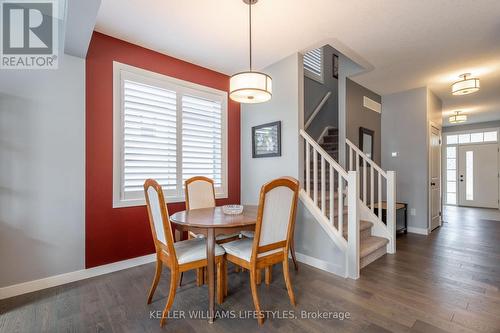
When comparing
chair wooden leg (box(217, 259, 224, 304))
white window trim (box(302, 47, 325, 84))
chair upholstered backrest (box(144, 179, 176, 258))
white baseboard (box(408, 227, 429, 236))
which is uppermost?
white window trim (box(302, 47, 325, 84))

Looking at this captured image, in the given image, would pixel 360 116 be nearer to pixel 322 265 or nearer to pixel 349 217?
pixel 349 217

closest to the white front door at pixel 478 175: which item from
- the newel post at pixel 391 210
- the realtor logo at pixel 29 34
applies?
the newel post at pixel 391 210

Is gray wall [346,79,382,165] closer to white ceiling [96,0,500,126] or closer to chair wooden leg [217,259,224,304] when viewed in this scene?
white ceiling [96,0,500,126]

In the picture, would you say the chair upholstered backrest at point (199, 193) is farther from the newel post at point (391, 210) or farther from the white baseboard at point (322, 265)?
the newel post at point (391, 210)

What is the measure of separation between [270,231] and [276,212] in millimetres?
161

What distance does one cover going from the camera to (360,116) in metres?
4.52

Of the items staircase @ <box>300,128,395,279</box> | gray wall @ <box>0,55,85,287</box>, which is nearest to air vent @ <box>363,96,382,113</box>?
staircase @ <box>300,128,395,279</box>

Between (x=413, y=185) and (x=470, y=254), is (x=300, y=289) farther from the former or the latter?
(x=413, y=185)

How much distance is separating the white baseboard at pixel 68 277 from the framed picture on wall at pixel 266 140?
2042 mm

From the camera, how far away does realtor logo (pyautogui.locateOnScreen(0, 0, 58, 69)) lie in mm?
2229

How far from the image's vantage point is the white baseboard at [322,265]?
103 inches

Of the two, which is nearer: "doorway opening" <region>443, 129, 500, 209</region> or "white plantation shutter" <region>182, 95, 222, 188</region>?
"white plantation shutter" <region>182, 95, 222, 188</region>

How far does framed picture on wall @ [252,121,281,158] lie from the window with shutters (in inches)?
70.8

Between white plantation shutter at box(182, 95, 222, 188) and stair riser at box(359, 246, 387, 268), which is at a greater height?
white plantation shutter at box(182, 95, 222, 188)
